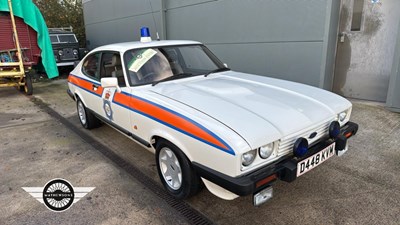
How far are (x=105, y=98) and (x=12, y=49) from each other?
607 cm

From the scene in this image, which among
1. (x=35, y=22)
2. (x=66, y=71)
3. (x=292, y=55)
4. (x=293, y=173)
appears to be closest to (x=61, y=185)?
(x=293, y=173)

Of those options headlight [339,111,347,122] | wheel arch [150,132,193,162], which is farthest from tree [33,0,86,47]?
headlight [339,111,347,122]

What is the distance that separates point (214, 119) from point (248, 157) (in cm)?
40

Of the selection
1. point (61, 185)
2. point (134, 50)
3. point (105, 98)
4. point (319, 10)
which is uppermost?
→ point (319, 10)

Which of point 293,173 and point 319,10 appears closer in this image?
point 293,173

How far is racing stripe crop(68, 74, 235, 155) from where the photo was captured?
6.99 feet

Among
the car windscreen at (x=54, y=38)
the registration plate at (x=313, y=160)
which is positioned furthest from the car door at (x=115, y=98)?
the car windscreen at (x=54, y=38)

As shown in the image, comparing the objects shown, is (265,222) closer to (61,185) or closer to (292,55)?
(61,185)

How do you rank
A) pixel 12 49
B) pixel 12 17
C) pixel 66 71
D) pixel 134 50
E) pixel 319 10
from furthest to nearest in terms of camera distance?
1. pixel 66 71
2. pixel 12 49
3. pixel 12 17
4. pixel 319 10
5. pixel 134 50

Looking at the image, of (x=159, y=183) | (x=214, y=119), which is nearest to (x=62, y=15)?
(x=159, y=183)

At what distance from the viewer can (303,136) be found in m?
2.42

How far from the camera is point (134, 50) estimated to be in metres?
3.57

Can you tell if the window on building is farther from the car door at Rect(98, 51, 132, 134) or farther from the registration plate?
the car door at Rect(98, 51, 132, 134)

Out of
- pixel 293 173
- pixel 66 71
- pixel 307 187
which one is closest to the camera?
pixel 293 173
